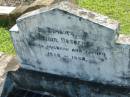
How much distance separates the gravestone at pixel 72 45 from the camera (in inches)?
158

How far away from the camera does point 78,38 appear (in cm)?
418

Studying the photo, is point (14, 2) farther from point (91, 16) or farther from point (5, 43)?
point (91, 16)

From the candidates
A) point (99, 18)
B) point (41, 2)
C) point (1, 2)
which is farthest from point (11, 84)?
point (1, 2)

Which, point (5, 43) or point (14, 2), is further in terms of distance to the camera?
point (14, 2)

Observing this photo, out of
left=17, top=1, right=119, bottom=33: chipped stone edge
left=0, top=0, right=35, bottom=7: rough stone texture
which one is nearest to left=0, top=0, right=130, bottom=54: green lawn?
left=0, top=0, right=35, bottom=7: rough stone texture

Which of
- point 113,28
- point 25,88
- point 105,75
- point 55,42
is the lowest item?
point 25,88

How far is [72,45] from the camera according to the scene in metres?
4.30

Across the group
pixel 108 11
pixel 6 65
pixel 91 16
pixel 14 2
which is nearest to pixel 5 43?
pixel 6 65

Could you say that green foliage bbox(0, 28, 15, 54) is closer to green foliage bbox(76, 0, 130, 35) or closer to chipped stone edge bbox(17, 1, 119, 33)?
green foliage bbox(76, 0, 130, 35)

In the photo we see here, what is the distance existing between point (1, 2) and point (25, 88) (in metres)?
3.75

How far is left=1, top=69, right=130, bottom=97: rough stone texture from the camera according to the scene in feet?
14.1

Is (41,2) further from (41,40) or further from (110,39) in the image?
(110,39)

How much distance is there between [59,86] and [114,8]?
2965mm

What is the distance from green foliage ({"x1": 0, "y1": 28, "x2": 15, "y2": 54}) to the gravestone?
1550 millimetres
